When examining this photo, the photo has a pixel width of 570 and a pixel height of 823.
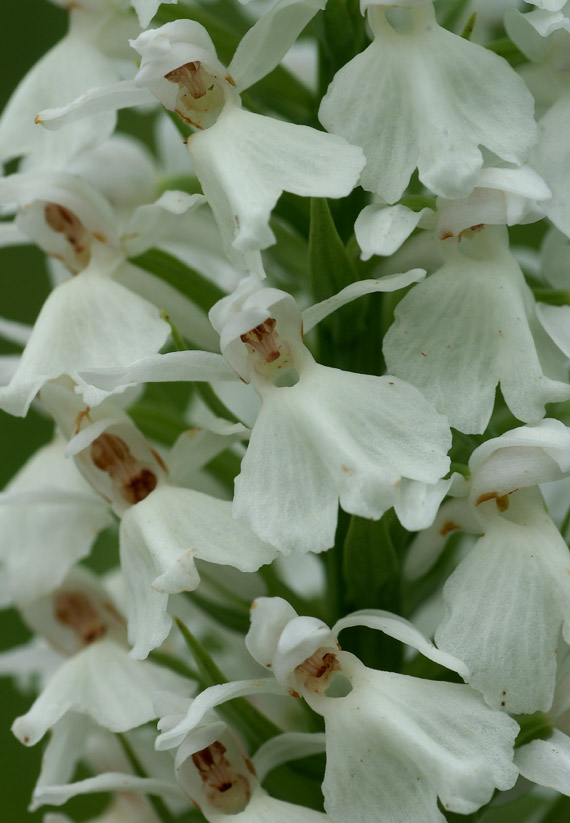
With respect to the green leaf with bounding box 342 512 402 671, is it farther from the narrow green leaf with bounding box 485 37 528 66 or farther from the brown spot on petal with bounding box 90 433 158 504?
the narrow green leaf with bounding box 485 37 528 66

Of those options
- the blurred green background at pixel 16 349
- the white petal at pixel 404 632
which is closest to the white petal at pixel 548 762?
the white petal at pixel 404 632

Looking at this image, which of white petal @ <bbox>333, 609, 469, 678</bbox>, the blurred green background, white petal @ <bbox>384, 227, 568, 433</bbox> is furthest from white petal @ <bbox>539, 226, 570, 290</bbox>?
the blurred green background

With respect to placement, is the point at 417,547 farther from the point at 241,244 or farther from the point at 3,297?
the point at 3,297

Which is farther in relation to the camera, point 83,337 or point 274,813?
point 83,337

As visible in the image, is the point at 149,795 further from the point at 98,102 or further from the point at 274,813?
the point at 98,102

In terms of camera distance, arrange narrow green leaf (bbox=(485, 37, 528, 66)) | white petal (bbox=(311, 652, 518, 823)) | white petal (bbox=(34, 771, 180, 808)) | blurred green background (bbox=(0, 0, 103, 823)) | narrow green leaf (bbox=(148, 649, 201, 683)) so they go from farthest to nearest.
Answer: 1. blurred green background (bbox=(0, 0, 103, 823))
2. narrow green leaf (bbox=(148, 649, 201, 683))
3. narrow green leaf (bbox=(485, 37, 528, 66))
4. white petal (bbox=(34, 771, 180, 808))
5. white petal (bbox=(311, 652, 518, 823))

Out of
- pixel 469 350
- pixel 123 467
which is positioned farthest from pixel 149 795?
pixel 469 350

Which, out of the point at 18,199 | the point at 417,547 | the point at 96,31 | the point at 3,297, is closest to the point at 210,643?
the point at 417,547
